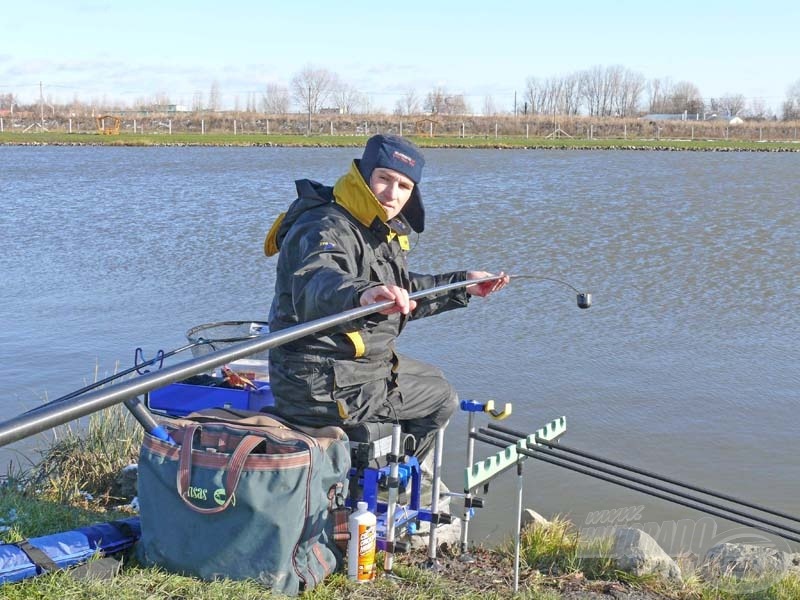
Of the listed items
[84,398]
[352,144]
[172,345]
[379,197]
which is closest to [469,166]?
[352,144]

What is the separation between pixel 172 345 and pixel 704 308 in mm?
5047

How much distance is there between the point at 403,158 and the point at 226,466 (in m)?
1.26

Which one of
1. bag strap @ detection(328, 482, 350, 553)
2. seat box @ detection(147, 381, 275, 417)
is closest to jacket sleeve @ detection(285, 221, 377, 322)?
bag strap @ detection(328, 482, 350, 553)

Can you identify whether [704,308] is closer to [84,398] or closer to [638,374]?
[638,374]

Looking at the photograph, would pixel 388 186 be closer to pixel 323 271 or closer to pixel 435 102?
pixel 323 271

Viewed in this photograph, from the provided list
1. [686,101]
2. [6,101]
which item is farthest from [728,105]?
[6,101]

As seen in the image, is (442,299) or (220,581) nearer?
(220,581)

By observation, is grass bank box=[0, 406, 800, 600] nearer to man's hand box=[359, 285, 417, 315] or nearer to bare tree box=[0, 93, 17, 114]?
man's hand box=[359, 285, 417, 315]

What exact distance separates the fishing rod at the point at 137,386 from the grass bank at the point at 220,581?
2.96 feet

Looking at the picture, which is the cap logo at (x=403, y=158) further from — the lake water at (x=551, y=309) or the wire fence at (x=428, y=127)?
the wire fence at (x=428, y=127)

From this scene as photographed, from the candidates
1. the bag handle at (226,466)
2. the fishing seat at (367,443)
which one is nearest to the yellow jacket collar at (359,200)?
the fishing seat at (367,443)

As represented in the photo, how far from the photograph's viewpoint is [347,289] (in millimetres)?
3227

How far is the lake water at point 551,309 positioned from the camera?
655cm

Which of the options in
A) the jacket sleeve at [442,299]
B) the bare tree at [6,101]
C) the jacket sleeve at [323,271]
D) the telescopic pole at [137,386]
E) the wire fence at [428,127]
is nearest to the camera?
the telescopic pole at [137,386]
